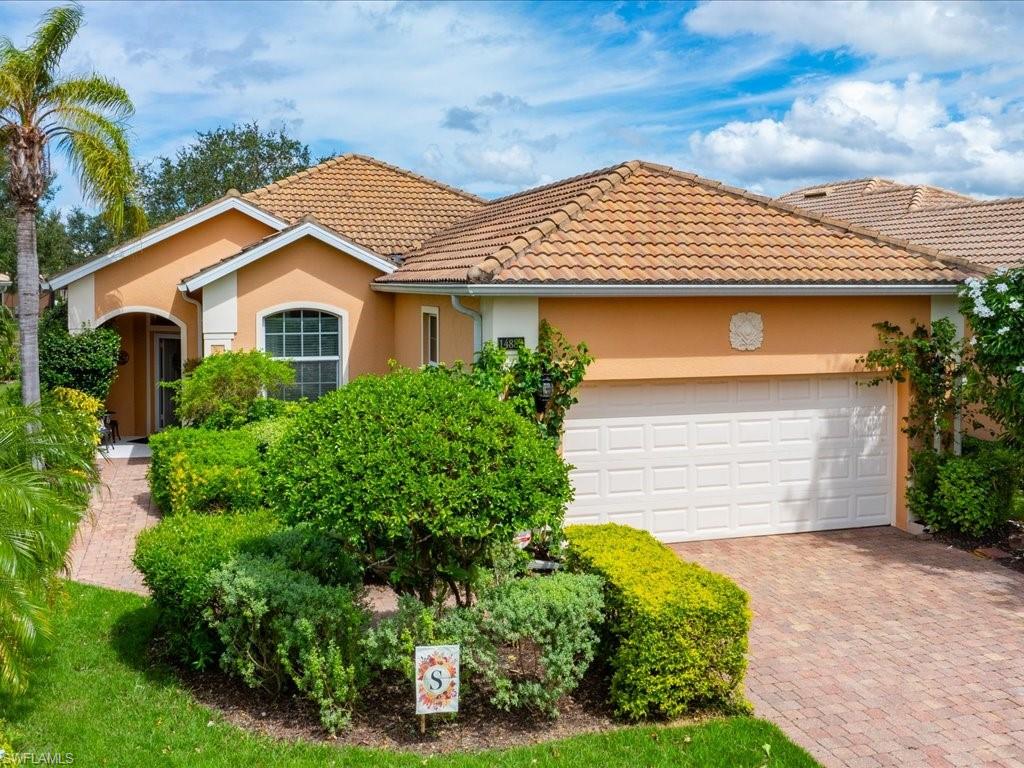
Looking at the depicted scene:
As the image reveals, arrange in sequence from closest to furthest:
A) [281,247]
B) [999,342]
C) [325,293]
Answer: [999,342]
[281,247]
[325,293]

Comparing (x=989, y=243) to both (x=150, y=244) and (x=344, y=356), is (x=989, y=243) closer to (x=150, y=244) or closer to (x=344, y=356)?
(x=344, y=356)

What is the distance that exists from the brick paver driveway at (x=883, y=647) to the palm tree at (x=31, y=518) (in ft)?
17.3

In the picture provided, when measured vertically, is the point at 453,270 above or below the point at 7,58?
below

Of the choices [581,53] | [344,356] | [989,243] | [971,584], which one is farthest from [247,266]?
[989,243]

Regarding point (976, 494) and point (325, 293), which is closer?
point (976, 494)

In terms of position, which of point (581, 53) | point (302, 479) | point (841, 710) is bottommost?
point (841, 710)

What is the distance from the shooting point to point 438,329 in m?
13.9

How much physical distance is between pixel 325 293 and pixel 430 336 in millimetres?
3038

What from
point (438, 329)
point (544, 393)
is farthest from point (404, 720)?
point (438, 329)

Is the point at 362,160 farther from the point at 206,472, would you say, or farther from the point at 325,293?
the point at 206,472

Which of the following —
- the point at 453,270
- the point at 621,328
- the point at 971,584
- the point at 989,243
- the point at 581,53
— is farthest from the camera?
the point at 989,243

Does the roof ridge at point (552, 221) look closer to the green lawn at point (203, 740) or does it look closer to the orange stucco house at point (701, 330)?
the orange stucco house at point (701, 330)

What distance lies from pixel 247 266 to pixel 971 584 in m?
12.1

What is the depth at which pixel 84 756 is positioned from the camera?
6234 millimetres
